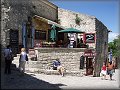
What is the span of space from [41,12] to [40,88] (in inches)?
599

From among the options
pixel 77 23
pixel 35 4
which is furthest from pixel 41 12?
pixel 77 23

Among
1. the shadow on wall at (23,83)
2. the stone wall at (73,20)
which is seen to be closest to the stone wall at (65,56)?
the shadow on wall at (23,83)

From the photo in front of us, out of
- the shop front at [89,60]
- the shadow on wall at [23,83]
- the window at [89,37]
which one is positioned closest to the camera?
the shadow on wall at [23,83]

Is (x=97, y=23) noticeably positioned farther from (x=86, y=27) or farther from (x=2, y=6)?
(x=2, y=6)

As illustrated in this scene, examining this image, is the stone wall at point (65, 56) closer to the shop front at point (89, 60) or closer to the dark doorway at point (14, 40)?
the shop front at point (89, 60)

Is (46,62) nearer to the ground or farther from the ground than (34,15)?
nearer to the ground

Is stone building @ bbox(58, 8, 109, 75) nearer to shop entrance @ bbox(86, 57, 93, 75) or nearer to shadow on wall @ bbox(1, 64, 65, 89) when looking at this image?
shop entrance @ bbox(86, 57, 93, 75)

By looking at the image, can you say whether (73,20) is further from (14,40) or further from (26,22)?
(14,40)

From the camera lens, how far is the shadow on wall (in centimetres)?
1333

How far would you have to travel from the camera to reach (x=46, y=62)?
21328 millimetres

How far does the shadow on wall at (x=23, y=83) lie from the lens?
43.7 feet

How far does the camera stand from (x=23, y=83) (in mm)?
14289

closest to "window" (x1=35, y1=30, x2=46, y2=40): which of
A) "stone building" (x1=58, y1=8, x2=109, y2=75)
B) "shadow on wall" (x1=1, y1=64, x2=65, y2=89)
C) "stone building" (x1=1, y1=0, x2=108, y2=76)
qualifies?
"stone building" (x1=1, y1=0, x2=108, y2=76)

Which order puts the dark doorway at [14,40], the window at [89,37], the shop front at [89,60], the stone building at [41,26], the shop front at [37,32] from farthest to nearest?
the window at [89,37], the shop front at [37,32], the dark doorway at [14,40], the shop front at [89,60], the stone building at [41,26]
